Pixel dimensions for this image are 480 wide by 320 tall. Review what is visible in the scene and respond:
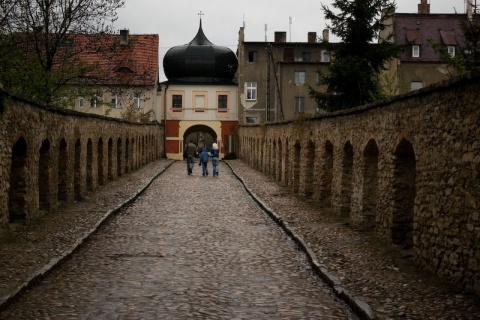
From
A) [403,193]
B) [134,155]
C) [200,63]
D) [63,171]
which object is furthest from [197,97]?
[403,193]

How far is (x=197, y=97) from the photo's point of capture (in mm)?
67312

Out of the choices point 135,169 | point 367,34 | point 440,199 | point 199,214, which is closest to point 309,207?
point 199,214

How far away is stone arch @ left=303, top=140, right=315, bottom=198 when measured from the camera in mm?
23781

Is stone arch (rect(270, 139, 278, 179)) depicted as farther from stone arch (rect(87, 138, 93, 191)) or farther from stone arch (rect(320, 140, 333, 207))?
stone arch (rect(320, 140, 333, 207))

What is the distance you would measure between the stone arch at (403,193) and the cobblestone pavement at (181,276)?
6.66 ft

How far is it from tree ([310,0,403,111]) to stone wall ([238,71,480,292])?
36.4 feet

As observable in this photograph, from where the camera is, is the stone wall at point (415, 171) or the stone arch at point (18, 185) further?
the stone arch at point (18, 185)

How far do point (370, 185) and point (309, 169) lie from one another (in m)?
7.64

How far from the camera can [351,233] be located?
51.1 feet

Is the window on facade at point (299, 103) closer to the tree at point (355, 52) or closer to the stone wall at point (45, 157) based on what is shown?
the tree at point (355, 52)

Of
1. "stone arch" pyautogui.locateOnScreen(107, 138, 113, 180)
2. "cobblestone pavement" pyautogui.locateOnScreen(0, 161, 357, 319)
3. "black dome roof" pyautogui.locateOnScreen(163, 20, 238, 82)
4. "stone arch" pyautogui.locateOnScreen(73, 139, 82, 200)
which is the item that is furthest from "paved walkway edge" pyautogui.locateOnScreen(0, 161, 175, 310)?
"black dome roof" pyautogui.locateOnScreen(163, 20, 238, 82)

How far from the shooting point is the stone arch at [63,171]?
68.4 ft

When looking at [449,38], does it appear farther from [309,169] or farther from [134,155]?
[309,169]

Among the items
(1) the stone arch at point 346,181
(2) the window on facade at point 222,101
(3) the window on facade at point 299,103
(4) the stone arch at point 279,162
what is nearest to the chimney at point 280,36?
(2) the window on facade at point 222,101
